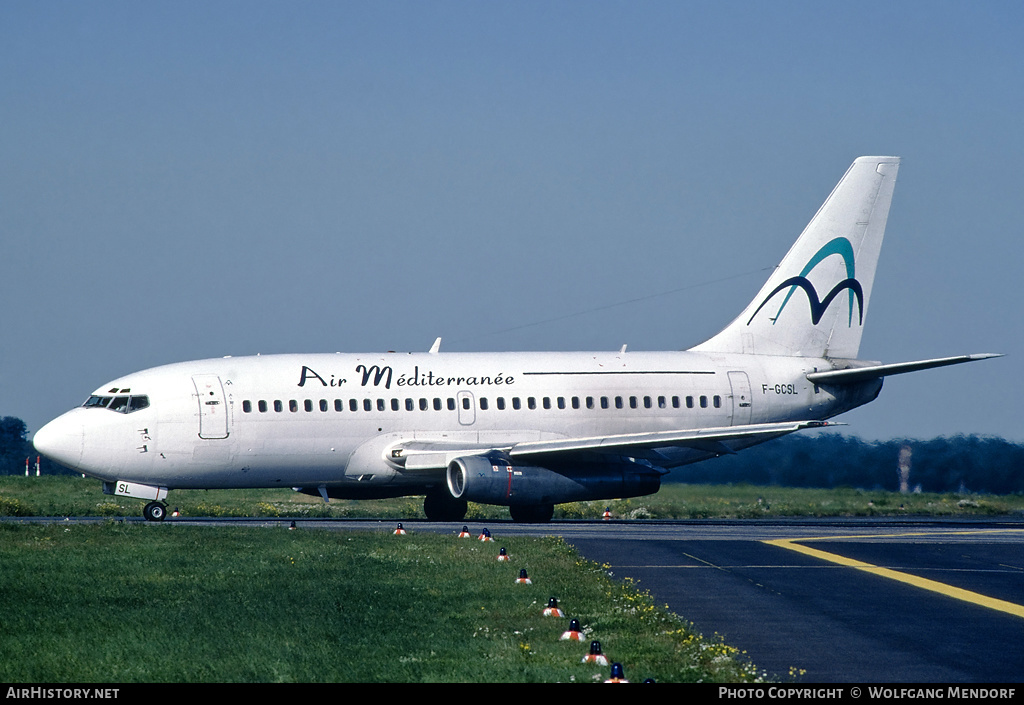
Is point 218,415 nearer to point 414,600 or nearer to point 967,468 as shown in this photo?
point 414,600

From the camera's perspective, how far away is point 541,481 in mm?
33688

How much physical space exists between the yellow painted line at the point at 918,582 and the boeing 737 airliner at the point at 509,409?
26.9ft

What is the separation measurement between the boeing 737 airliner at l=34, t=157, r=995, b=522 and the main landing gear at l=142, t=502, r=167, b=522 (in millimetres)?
46

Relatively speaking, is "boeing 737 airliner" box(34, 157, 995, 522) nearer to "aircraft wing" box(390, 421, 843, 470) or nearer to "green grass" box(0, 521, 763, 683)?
"aircraft wing" box(390, 421, 843, 470)

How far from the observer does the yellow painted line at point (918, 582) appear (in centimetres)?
1728

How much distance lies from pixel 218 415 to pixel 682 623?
19.9 metres

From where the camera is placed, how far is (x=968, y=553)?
25.7 m

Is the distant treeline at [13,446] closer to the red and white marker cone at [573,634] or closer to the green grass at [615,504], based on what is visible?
the green grass at [615,504]

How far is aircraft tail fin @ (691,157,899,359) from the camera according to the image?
39656mm

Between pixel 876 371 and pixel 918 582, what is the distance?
18044 millimetres

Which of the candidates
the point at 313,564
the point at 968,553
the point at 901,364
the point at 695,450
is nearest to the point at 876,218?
the point at 901,364

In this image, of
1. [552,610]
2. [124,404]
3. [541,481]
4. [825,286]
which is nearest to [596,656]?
[552,610]

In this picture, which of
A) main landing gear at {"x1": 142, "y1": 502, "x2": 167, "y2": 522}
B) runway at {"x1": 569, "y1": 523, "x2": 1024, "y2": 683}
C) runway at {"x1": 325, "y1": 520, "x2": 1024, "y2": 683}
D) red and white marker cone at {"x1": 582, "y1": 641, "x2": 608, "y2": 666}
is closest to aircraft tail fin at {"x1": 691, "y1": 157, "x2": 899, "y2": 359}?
runway at {"x1": 325, "y1": 520, "x2": 1024, "y2": 683}

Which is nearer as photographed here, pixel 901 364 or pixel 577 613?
pixel 577 613
